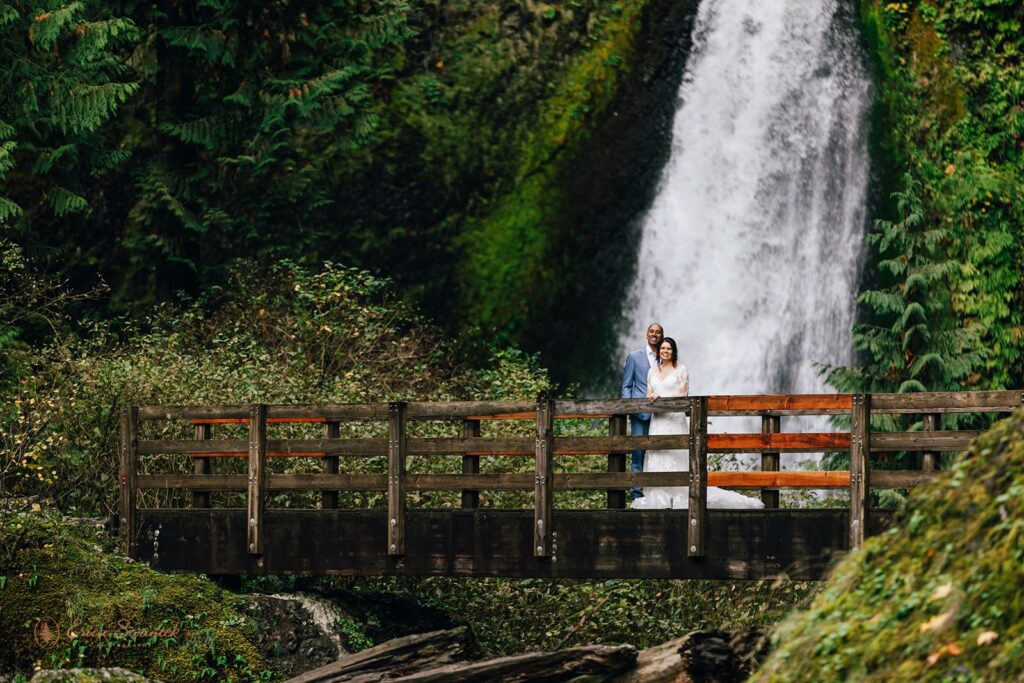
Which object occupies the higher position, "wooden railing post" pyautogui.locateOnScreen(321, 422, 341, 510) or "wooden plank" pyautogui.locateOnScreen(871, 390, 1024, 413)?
"wooden plank" pyautogui.locateOnScreen(871, 390, 1024, 413)

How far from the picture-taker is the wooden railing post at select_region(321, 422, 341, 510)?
1570 cm

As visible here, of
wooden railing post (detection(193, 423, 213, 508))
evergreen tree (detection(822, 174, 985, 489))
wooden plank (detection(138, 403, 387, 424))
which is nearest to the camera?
wooden plank (detection(138, 403, 387, 424))

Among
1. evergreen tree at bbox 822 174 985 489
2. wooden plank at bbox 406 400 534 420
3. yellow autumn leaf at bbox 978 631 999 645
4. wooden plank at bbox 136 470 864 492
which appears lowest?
yellow autumn leaf at bbox 978 631 999 645

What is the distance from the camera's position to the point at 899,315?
21391 millimetres

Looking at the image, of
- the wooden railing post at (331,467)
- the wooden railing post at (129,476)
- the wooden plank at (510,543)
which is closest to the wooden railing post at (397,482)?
the wooden plank at (510,543)

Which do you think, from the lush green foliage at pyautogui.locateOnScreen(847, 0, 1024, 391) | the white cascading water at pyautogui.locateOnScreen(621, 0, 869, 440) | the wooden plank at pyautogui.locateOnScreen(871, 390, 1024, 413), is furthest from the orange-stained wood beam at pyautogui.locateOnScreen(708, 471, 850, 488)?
the white cascading water at pyautogui.locateOnScreen(621, 0, 869, 440)

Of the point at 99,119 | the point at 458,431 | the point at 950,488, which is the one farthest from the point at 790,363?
the point at 950,488

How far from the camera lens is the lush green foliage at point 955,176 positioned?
849 inches

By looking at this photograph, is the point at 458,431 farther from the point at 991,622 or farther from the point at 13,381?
the point at 991,622

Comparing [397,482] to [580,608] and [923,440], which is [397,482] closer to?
[580,608]

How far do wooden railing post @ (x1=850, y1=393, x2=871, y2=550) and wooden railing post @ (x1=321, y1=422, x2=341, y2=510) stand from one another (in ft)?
16.9

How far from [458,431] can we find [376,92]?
8.98 metres

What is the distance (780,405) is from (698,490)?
3.57ft

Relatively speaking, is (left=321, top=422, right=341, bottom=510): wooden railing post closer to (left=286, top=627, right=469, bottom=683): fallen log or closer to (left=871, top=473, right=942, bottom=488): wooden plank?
(left=286, top=627, right=469, bottom=683): fallen log
